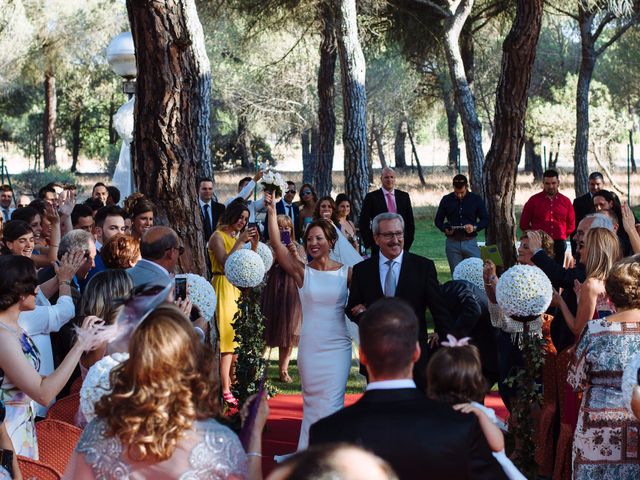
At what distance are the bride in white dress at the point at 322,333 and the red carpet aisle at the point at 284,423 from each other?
67 centimetres

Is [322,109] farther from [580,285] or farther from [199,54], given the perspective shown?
[580,285]

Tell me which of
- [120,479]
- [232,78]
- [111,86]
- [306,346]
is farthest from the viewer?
[111,86]

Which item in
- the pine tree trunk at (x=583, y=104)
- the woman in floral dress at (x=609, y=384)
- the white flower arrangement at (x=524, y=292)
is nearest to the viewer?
the woman in floral dress at (x=609, y=384)

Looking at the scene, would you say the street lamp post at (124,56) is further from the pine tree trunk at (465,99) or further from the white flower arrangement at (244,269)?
the pine tree trunk at (465,99)

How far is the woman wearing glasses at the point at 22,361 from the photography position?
4.63 meters

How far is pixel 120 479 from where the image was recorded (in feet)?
10.6

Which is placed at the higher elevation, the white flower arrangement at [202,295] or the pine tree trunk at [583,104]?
the pine tree trunk at [583,104]

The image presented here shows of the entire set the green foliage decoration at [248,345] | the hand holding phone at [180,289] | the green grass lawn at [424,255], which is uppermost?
the hand holding phone at [180,289]

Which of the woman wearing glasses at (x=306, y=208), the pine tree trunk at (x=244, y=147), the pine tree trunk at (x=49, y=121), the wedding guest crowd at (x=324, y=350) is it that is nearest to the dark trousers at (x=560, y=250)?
the wedding guest crowd at (x=324, y=350)

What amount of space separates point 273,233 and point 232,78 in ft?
119

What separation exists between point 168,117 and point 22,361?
13.6 ft

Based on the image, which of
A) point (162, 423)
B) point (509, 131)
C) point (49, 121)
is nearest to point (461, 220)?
point (509, 131)

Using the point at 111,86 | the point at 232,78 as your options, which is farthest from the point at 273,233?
the point at 111,86

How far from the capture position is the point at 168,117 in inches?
333
